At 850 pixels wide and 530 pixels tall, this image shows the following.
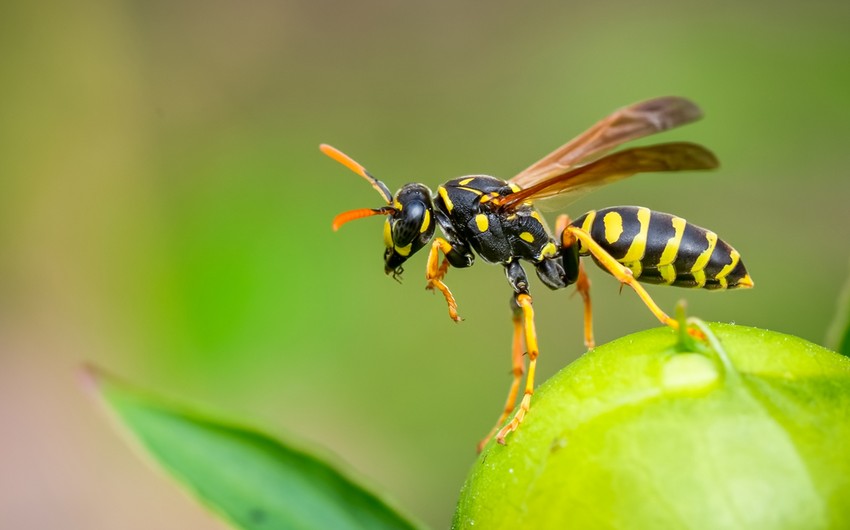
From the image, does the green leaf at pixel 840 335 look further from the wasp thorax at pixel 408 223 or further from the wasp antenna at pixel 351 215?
the wasp thorax at pixel 408 223

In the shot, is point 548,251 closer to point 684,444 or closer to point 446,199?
point 446,199

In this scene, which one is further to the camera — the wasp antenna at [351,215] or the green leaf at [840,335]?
the wasp antenna at [351,215]

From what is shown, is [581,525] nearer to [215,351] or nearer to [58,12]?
[215,351]

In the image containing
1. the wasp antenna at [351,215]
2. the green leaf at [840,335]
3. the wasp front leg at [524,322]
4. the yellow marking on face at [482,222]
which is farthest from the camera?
the yellow marking on face at [482,222]

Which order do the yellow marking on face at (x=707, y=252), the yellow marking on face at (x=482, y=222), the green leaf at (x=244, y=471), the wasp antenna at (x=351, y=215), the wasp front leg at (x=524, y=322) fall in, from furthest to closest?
the yellow marking on face at (x=482, y=222)
the yellow marking on face at (x=707, y=252)
the wasp antenna at (x=351, y=215)
the wasp front leg at (x=524, y=322)
the green leaf at (x=244, y=471)

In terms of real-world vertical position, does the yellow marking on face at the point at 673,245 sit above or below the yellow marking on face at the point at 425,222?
below

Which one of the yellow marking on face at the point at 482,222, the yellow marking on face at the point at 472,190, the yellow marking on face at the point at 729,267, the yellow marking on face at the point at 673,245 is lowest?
the yellow marking on face at the point at 729,267

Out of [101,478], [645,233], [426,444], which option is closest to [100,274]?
[101,478]

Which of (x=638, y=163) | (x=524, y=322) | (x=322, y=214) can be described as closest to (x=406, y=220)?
(x=524, y=322)

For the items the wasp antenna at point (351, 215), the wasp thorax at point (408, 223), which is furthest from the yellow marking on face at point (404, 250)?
the wasp antenna at point (351, 215)
